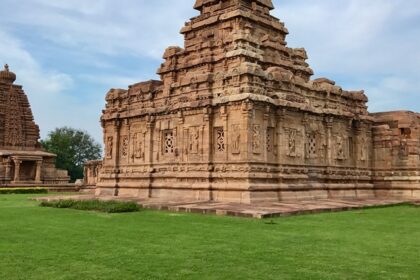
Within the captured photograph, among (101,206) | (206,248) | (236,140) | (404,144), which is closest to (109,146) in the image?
(236,140)

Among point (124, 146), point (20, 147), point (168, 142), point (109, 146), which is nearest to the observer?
point (168, 142)

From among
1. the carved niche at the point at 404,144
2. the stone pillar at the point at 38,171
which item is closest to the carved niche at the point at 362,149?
the carved niche at the point at 404,144

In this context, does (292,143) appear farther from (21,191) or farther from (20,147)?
(20,147)

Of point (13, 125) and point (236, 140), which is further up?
point (13, 125)

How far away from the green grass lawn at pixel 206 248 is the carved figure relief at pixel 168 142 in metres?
9.31


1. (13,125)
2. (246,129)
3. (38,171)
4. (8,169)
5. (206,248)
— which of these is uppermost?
(13,125)

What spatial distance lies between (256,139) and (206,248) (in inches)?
424

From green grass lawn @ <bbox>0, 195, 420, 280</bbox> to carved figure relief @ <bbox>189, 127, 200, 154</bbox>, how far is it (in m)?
7.47

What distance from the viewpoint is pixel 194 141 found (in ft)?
68.5

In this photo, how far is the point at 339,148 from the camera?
24391mm

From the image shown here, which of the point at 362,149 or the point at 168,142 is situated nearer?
the point at 168,142

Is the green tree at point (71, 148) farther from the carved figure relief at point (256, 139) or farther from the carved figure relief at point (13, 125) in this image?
the carved figure relief at point (256, 139)

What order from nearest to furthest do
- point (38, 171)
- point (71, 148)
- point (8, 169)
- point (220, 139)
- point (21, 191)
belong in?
point (220, 139) < point (21, 191) < point (8, 169) < point (38, 171) < point (71, 148)

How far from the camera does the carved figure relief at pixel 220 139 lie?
1981 centimetres
